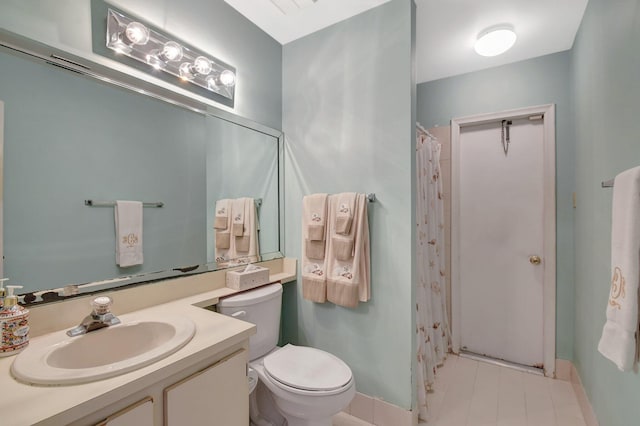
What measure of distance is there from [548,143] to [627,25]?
1.28 m

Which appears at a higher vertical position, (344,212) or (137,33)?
(137,33)

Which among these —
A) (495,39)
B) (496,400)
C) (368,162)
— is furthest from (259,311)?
(495,39)

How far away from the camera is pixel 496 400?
6.57ft

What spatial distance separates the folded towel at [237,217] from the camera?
6.11 feet

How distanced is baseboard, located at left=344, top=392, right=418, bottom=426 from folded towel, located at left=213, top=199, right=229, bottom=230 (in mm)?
1364

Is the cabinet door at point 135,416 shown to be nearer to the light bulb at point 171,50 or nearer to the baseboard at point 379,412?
the baseboard at point 379,412

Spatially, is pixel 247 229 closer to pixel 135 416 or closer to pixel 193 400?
pixel 193 400

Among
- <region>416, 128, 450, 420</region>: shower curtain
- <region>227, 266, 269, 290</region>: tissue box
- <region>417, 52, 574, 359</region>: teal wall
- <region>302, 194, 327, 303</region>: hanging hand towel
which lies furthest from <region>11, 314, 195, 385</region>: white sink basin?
<region>417, 52, 574, 359</region>: teal wall

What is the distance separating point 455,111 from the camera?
2.65 metres

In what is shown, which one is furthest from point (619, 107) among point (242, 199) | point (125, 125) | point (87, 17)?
point (87, 17)

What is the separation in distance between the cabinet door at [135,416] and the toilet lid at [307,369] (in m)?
0.69

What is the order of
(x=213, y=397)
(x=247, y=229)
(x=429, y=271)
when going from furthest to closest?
(x=429, y=271)
(x=247, y=229)
(x=213, y=397)

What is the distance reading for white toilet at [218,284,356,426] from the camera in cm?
136

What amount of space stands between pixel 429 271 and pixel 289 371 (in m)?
→ 1.31
